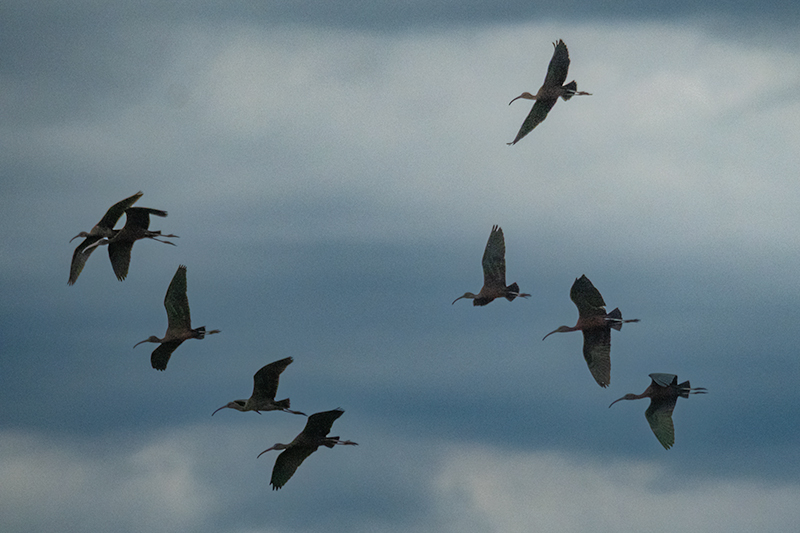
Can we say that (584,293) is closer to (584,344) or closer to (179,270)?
(584,344)

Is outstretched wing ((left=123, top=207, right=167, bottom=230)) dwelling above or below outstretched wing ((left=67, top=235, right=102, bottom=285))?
above

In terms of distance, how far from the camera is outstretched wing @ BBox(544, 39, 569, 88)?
54.7m

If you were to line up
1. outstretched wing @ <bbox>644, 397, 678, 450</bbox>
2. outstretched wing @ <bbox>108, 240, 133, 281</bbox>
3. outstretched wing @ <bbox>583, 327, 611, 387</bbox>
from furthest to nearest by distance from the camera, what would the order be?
outstretched wing @ <bbox>108, 240, 133, 281</bbox> < outstretched wing @ <bbox>583, 327, 611, 387</bbox> < outstretched wing @ <bbox>644, 397, 678, 450</bbox>

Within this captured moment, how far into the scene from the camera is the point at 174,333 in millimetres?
57688

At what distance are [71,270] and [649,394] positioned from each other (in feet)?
82.4

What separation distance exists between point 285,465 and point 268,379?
13.7 ft

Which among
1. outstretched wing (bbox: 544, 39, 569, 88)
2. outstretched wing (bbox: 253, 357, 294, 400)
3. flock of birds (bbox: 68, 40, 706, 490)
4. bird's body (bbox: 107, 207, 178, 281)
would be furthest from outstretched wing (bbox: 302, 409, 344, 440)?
outstretched wing (bbox: 544, 39, 569, 88)

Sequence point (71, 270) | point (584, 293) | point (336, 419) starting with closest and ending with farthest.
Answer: point (336, 419) < point (584, 293) < point (71, 270)

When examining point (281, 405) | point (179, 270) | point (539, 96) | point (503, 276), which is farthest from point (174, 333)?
point (539, 96)

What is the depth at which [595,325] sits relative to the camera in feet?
187

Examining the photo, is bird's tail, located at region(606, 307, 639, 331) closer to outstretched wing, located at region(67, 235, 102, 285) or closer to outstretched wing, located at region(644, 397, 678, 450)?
outstretched wing, located at region(644, 397, 678, 450)

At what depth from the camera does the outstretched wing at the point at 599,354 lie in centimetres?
5728

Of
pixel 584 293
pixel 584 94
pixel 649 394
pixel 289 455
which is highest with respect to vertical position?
pixel 584 94

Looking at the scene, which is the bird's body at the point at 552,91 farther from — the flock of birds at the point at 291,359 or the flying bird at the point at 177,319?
the flying bird at the point at 177,319
